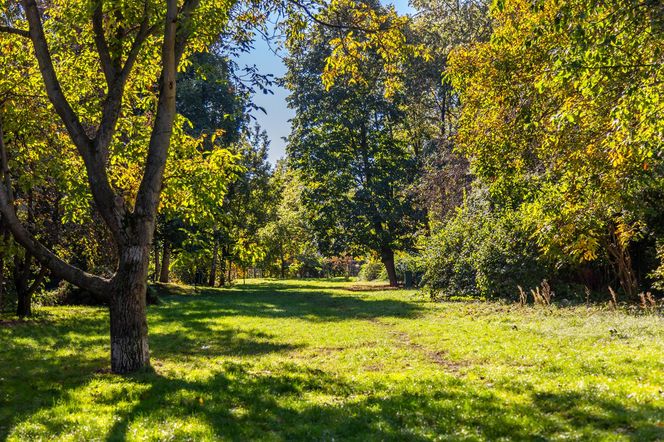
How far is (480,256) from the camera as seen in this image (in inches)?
866

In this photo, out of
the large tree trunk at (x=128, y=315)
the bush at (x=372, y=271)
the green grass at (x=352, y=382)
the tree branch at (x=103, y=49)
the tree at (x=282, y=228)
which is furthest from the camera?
the bush at (x=372, y=271)

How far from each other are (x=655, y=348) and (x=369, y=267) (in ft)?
175

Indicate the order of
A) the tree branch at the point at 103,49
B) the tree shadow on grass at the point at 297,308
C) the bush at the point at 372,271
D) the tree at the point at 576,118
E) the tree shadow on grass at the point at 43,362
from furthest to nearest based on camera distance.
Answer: the bush at the point at 372,271 → the tree shadow on grass at the point at 297,308 → the tree branch at the point at 103,49 → the tree at the point at 576,118 → the tree shadow on grass at the point at 43,362

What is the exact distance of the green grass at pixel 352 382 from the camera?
6.40 metres

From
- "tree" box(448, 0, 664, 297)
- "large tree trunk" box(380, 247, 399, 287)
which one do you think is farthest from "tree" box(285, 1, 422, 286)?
"tree" box(448, 0, 664, 297)

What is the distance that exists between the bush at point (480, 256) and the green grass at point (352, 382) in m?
4.44

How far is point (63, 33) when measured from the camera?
10.8 metres

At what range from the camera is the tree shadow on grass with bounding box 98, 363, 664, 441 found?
20.1ft

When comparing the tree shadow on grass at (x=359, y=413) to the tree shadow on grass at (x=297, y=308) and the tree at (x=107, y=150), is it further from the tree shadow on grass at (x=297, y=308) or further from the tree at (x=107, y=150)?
the tree shadow on grass at (x=297, y=308)

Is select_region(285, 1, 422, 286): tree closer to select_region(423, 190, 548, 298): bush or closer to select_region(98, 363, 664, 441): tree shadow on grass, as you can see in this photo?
select_region(423, 190, 548, 298): bush

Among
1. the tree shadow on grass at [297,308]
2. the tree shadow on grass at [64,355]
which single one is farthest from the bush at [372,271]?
the tree shadow on grass at [64,355]

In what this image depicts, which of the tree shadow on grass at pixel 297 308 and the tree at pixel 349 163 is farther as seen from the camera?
the tree at pixel 349 163

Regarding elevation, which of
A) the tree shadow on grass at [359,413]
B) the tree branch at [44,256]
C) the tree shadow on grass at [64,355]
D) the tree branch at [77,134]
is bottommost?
the tree shadow on grass at [359,413]

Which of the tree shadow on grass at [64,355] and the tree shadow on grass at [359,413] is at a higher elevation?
the tree shadow on grass at [64,355]
